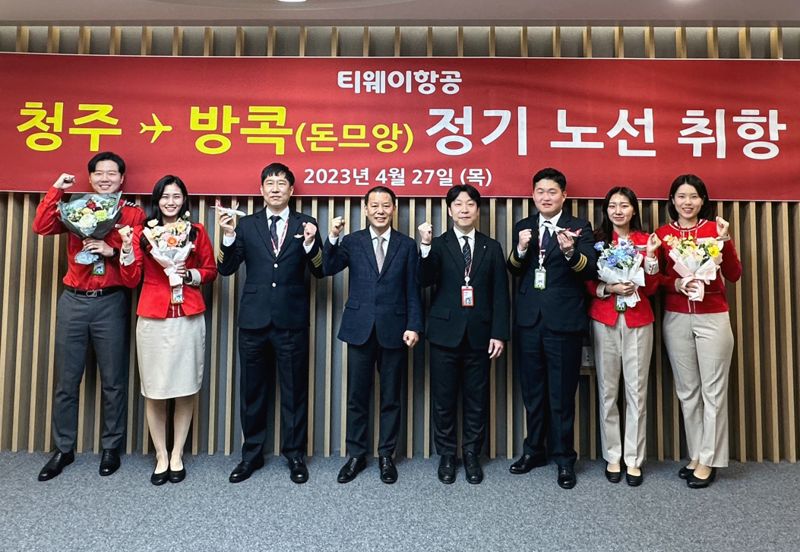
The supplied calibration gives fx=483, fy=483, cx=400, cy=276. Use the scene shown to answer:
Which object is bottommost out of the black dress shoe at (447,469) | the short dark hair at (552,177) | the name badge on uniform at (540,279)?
the black dress shoe at (447,469)

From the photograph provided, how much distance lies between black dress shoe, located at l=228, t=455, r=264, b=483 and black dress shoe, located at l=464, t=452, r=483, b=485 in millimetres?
1373

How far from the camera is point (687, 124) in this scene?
11.6 ft

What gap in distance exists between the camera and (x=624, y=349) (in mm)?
3109

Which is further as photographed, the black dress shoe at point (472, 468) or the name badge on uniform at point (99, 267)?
the name badge on uniform at point (99, 267)

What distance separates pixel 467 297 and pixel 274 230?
4.40ft

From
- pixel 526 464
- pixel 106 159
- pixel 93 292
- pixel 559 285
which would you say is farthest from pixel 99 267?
pixel 526 464

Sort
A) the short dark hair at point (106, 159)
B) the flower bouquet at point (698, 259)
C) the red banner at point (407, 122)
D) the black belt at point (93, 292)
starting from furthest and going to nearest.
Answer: the red banner at point (407, 122) → the short dark hair at point (106, 159) → the black belt at point (93, 292) → the flower bouquet at point (698, 259)

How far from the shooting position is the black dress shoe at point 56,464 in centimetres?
310

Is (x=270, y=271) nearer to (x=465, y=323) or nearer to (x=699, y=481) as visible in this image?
(x=465, y=323)

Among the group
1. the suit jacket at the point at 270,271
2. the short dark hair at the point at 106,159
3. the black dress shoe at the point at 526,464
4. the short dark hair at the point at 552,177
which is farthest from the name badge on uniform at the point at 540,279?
the short dark hair at the point at 106,159

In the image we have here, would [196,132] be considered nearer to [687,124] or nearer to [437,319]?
[437,319]

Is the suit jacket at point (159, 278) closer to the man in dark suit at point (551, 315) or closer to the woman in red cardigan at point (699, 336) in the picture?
the man in dark suit at point (551, 315)

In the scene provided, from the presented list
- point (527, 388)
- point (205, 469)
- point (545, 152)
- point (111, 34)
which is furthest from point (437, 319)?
point (111, 34)

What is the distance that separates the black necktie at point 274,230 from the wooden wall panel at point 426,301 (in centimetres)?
43
